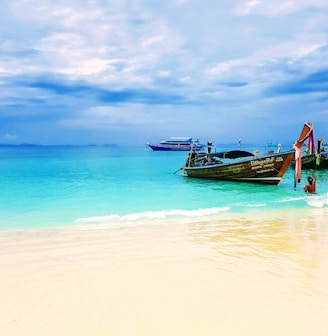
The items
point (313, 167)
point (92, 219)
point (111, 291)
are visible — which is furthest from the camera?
point (313, 167)

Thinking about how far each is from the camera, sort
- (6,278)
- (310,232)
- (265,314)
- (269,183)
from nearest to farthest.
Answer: (265,314), (6,278), (310,232), (269,183)

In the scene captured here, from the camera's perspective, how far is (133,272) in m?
6.36

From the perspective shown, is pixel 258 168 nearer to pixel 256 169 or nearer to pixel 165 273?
pixel 256 169

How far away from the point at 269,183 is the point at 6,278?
1907 centimetres

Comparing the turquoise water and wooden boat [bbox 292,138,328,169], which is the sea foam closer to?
the turquoise water

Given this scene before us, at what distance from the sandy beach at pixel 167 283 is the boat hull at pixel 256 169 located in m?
12.4

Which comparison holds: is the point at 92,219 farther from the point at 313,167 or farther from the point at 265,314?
the point at 313,167

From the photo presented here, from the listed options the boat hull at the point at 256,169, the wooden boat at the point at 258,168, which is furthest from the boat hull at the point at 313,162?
the boat hull at the point at 256,169

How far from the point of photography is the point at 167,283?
5.79 m

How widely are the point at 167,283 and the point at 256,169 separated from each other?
18128 millimetres

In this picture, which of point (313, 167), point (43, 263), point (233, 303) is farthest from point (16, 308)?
point (313, 167)

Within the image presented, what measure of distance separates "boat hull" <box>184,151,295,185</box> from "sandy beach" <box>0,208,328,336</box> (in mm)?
12447

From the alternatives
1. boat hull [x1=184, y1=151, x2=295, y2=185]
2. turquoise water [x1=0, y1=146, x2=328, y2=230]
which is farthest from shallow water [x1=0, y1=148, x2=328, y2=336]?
boat hull [x1=184, y1=151, x2=295, y2=185]

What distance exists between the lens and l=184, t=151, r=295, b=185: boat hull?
853 inches
